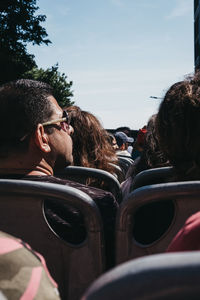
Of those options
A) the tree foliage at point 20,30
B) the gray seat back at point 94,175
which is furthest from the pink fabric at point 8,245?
the tree foliage at point 20,30

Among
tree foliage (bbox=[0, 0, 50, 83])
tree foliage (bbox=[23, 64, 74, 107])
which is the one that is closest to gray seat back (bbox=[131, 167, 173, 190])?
tree foliage (bbox=[0, 0, 50, 83])

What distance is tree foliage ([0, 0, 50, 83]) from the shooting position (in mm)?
25281

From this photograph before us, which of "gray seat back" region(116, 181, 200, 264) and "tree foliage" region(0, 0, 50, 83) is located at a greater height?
"tree foliage" region(0, 0, 50, 83)

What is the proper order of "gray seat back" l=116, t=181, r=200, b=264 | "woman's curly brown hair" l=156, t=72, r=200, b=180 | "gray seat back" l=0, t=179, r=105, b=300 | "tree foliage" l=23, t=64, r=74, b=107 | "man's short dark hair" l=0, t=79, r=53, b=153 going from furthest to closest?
"tree foliage" l=23, t=64, r=74, b=107, "man's short dark hair" l=0, t=79, r=53, b=153, "woman's curly brown hair" l=156, t=72, r=200, b=180, "gray seat back" l=0, t=179, r=105, b=300, "gray seat back" l=116, t=181, r=200, b=264

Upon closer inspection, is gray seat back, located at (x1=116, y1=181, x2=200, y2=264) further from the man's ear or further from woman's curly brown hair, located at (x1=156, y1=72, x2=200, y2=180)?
the man's ear

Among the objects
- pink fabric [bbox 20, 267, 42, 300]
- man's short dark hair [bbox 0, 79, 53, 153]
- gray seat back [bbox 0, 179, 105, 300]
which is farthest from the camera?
man's short dark hair [bbox 0, 79, 53, 153]

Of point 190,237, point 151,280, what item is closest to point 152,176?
point 190,237

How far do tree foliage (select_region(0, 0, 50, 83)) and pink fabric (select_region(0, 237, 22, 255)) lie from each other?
24.1 metres

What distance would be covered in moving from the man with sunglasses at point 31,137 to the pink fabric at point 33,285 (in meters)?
1.12

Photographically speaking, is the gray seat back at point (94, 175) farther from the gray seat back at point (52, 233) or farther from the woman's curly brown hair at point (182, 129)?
the gray seat back at point (52, 233)

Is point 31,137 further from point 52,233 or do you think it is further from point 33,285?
point 33,285

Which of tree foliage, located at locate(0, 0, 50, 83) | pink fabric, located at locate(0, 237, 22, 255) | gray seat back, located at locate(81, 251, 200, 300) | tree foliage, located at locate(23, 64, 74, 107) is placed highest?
tree foliage, located at locate(0, 0, 50, 83)

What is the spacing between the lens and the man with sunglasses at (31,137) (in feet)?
7.04

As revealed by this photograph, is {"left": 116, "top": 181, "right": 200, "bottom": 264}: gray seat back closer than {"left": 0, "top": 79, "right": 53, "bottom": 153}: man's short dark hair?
Yes
